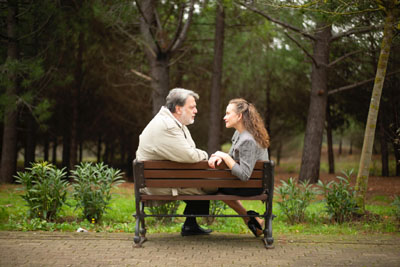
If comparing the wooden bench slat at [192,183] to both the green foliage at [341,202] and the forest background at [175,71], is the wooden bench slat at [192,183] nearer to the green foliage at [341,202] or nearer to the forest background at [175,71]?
the green foliage at [341,202]

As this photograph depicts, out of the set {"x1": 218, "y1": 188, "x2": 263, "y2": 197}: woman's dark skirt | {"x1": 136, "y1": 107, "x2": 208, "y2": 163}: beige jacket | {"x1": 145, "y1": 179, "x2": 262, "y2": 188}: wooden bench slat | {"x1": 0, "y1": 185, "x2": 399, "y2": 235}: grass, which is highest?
{"x1": 136, "y1": 107, "x2": 208, "y2": 163}: beige jacket

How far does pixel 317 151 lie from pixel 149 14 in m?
6.09

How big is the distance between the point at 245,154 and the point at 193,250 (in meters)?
1.16

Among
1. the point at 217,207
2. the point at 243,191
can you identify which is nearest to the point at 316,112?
the point at 217,207

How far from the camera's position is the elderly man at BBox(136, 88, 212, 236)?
16.8 feet

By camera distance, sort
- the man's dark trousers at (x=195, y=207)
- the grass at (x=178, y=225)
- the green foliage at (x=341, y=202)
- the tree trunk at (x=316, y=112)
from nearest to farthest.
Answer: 1. the man's dark trousers at (x=195, y=207)
2. the grass at (x=178, y=225)
3. the green foliage at (x=341, y=202)
4. the tree trunk at (x=316, y=112)

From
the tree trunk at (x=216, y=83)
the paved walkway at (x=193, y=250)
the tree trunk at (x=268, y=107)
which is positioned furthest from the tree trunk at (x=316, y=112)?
the paved walkway at (x=193, y=250)

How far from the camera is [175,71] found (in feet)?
54.9

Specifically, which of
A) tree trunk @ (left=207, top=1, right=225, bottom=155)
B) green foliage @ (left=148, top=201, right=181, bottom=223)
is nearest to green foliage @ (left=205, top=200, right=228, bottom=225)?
green foliage @ (left=148, top=201, right=181, bottom=223)

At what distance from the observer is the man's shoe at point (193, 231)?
5742mm

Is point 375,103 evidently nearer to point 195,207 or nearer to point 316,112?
point 195,207

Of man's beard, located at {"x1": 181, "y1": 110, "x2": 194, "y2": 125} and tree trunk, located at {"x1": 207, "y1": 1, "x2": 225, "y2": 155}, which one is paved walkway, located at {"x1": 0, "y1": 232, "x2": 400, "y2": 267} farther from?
tree trunk, located at {"x1": 207, "y1": 1, "x2": 225, "y2": 155}

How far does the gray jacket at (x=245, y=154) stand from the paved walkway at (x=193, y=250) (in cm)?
82

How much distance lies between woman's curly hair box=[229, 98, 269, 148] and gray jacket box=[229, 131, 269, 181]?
61mm
